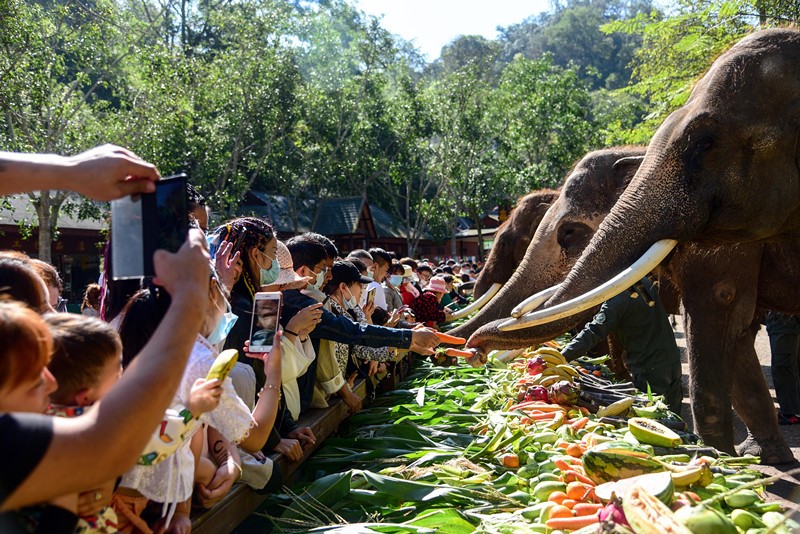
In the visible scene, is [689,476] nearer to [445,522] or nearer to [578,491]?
[578,491]

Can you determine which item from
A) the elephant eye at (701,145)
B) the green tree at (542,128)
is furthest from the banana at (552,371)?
the green tree at (542,128)

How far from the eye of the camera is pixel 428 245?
173 ft

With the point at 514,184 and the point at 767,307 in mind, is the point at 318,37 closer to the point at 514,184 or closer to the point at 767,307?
the point at 514,184

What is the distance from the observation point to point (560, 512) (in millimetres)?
3238

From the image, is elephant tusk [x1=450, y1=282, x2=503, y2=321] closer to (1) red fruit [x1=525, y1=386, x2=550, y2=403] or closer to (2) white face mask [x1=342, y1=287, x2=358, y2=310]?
(2) white face mask [x1=342, y1=287, x2=358, y2=310]

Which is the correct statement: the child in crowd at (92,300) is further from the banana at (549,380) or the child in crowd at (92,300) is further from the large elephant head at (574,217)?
the banana at (549,380)

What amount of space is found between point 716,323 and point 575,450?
284cm

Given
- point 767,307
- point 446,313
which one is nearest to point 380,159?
point 446,313

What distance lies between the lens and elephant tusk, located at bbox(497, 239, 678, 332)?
4926 millimetres

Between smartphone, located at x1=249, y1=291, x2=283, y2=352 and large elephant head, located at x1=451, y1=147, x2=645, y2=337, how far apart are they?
424 cm

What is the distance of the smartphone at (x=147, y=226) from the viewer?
1.85 meters

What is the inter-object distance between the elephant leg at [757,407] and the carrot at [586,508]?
3747mm

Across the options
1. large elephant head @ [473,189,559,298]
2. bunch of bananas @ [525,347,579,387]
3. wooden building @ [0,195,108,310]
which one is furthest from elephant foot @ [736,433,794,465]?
wooden building @ [0,195,108,310]

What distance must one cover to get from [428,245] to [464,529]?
49.4 meters
